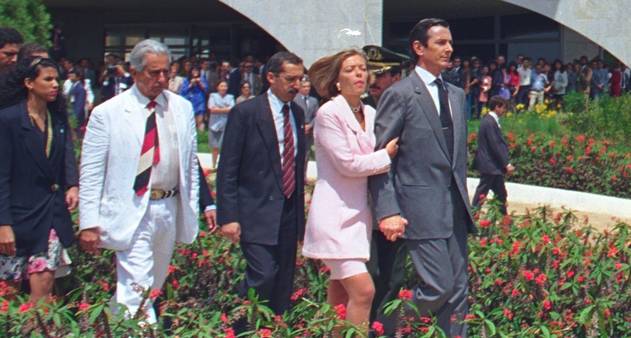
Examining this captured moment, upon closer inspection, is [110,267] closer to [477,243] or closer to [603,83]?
[477,243]

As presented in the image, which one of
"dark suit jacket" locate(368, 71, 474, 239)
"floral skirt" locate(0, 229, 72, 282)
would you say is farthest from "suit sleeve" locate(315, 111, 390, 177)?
"floral skirt" locate(0, 229, 72, 282)

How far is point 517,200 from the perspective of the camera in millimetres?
14508

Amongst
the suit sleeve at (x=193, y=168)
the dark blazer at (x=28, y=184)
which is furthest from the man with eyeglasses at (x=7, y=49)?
the suit sleeve at (x=193, y=168)

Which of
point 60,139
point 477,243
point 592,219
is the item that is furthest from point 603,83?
point 60,139

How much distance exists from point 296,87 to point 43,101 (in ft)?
4.40

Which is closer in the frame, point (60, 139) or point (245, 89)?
point (60, 139)

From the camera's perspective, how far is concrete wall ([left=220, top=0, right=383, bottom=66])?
77.5 feet

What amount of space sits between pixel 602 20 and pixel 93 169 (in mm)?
20380

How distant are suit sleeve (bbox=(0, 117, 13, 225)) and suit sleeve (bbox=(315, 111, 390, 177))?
5.21 ft

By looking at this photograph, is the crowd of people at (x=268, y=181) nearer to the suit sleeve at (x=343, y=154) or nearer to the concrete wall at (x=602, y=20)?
the suit sleeve at (x=343, y=154)

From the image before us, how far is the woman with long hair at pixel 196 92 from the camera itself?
869 inches

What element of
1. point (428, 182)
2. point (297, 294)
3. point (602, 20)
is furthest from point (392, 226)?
point (602, 20)

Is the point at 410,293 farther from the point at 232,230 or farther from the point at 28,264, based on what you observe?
the point at 28,264

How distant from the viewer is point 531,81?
82.6 ft
